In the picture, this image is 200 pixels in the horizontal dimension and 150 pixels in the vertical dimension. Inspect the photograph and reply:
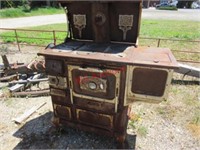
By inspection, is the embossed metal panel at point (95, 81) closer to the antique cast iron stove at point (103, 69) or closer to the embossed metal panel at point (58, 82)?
the antique cast iron stove at point (103, 69)

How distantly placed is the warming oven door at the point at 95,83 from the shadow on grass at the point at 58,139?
0.82 meters

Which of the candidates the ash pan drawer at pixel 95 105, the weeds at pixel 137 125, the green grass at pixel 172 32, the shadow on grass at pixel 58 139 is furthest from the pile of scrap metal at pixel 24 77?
the green grass at pixel 172 32

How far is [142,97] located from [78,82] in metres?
0.86

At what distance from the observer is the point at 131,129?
3.14 meters

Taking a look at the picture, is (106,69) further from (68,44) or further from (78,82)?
(68,44)

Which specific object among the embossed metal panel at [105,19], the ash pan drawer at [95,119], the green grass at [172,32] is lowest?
the green grass at [172,32]

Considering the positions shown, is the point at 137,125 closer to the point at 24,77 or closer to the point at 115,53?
the point at 115,53

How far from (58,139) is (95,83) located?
48.8 inches

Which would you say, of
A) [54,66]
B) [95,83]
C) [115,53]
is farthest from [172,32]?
[54,66]

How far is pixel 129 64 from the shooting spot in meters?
2.13

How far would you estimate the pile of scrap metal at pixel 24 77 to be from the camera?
13.4 feet

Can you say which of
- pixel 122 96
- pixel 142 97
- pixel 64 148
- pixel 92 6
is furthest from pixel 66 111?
pixel 92 6

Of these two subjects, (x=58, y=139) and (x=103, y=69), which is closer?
(x=103, y=69)

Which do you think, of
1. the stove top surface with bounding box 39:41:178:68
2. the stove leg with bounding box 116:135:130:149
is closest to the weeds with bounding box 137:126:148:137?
the stove leg with bounding box 116:135:130:149
